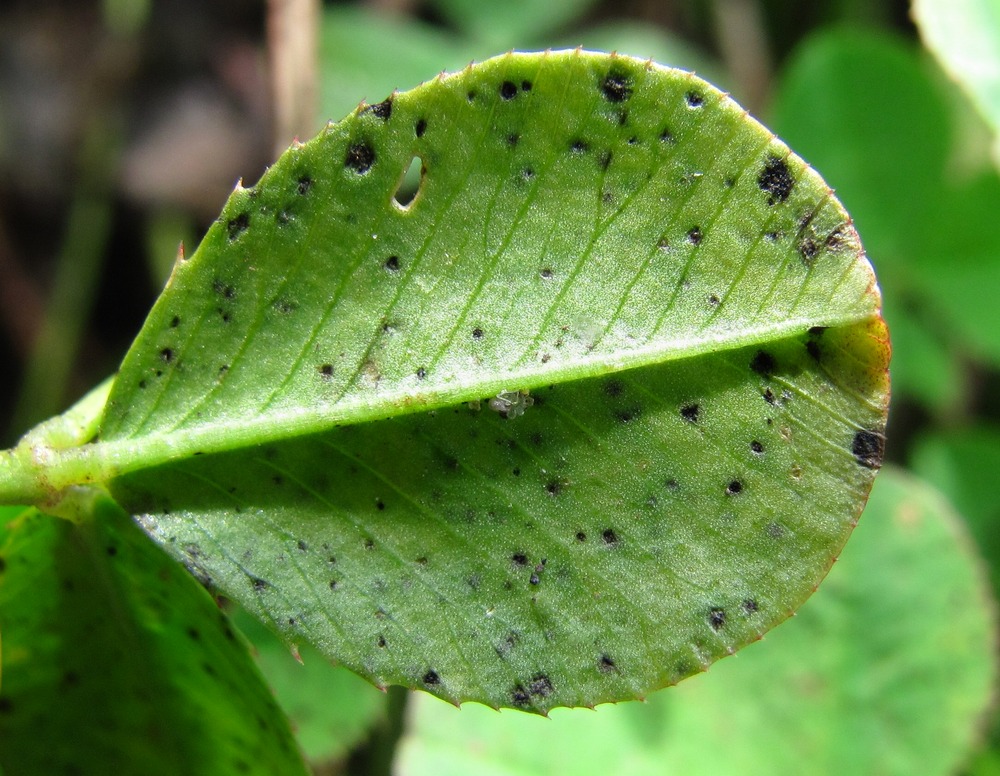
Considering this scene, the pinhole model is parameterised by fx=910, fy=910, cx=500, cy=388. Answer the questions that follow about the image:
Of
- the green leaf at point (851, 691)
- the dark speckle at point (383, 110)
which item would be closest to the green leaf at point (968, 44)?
the green leaf at point (851, 691)

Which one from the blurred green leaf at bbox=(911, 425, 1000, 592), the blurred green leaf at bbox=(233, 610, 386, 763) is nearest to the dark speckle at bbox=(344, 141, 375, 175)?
the blurred green leaf at bbox=(233, 610, 386, 763)

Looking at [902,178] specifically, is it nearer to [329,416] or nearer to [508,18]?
[508,18]

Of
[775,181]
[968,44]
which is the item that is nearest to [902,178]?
[968,44]

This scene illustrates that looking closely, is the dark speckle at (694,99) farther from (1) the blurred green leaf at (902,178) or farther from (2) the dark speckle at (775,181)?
(1) the blurred green leaf at (902,178)

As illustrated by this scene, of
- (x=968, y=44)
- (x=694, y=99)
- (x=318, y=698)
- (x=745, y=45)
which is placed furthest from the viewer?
(x=745, y=45)

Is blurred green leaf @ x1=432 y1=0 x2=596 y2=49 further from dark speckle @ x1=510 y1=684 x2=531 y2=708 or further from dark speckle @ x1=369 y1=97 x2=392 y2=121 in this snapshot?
dark speckle @ x1=510 y1=684 x2=531 y2=708

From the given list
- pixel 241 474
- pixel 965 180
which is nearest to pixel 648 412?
pixel 241 474
